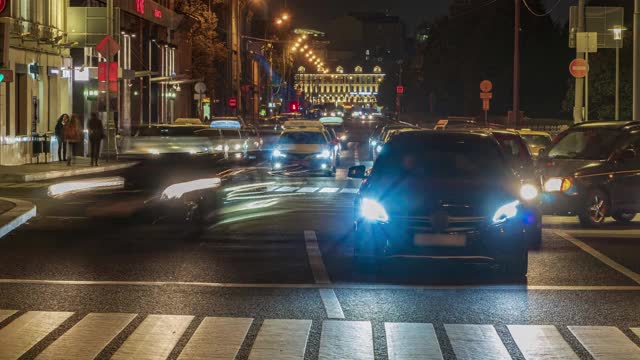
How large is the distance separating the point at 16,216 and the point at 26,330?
370 inches

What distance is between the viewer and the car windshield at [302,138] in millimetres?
35031

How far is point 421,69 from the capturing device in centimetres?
14075

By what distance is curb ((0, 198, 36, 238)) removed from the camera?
16859 mm

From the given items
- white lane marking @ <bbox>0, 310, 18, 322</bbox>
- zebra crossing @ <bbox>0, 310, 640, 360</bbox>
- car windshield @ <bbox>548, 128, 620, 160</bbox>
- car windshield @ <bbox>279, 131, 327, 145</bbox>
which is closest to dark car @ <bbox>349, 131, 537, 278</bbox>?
zebra crossing @ <bbox>0, 310, 640, 360</bbox>

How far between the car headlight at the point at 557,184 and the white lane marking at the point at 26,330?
1072 centimetres

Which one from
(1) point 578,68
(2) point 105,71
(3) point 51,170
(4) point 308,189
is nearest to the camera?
(4) point 308,189

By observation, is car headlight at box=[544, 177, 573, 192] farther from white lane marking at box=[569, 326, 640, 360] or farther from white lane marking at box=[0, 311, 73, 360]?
white lane marking at box=[0, 311, 73, 360]

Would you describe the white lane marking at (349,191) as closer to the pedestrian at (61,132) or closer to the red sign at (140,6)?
the pedestrian at (61,132)

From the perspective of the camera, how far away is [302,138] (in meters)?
35.3

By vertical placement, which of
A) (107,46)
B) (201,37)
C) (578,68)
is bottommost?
(578,68)

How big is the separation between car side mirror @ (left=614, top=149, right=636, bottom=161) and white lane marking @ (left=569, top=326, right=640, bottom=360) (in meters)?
9.50

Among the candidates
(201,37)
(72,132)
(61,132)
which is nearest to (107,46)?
(72,132)

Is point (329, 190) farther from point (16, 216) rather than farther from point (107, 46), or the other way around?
point (107, 46)

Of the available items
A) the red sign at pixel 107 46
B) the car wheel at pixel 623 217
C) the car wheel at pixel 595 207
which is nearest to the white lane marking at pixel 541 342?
the car wheel at pixel 595 207
